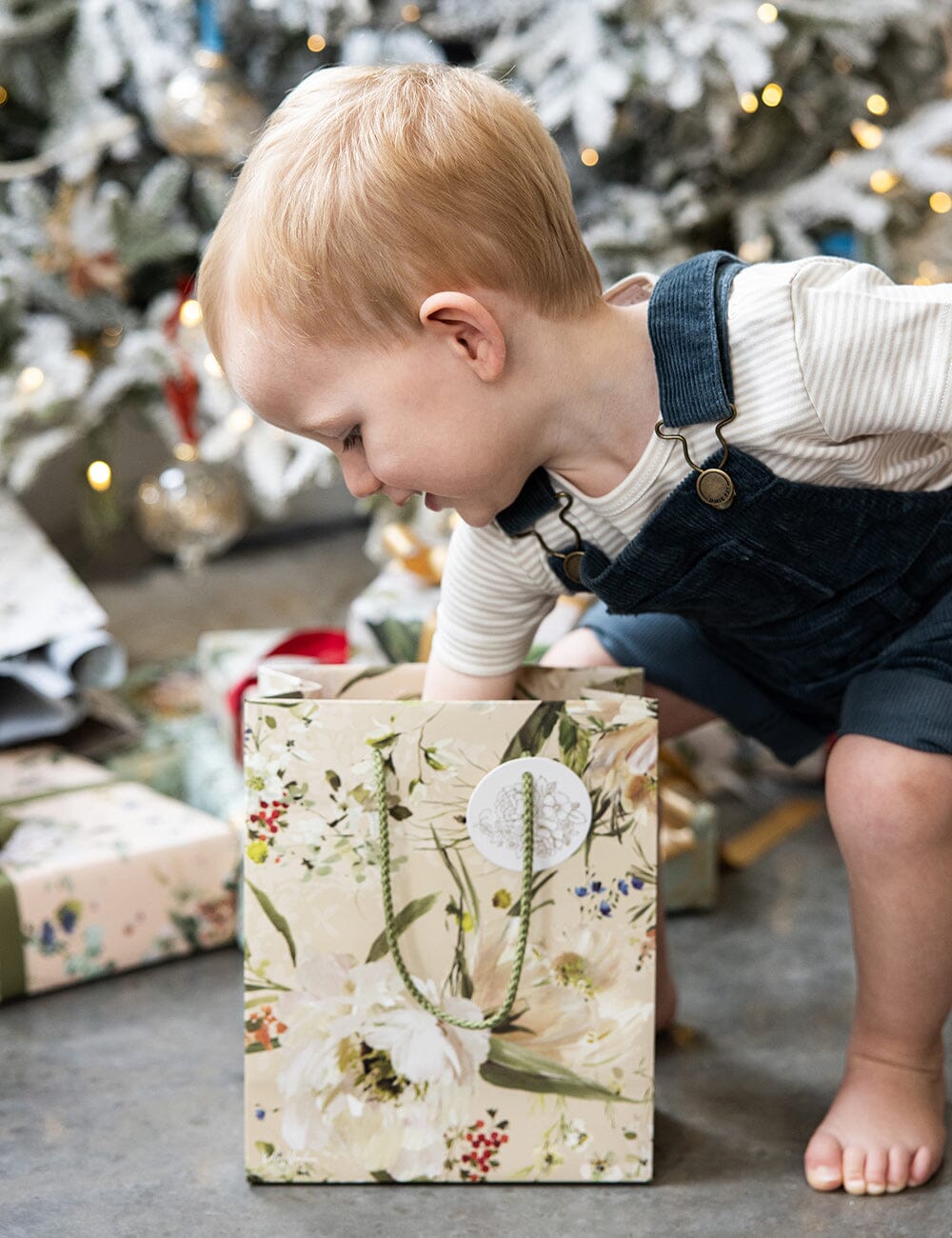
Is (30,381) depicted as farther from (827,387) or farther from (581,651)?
(827,387)

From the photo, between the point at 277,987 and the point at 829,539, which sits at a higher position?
the point at 829,539

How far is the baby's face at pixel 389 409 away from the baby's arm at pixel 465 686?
16 cm

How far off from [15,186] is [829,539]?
114cm

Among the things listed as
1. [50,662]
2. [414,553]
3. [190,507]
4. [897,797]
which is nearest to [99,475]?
[190,507]

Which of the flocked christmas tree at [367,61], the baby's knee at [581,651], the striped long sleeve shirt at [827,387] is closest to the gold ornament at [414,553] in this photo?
the flocked christmas tree at [367,61]

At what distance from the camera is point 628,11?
1561 mm

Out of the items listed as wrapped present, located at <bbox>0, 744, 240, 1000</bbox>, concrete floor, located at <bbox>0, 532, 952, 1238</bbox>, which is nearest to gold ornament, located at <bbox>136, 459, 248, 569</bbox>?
wrapped present, located at <bbox>0, 744, 240, 1000</bbox>

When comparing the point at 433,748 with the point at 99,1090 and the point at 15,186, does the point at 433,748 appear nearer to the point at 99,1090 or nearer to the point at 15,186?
the point at 99,1090

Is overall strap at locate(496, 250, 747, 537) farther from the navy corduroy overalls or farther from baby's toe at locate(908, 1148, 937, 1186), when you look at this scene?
baby's toe at locate(908, 1148, 937, 1186)

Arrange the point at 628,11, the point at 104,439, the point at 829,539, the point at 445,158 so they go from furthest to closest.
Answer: the point at 104,439 → the point at 628,11 → the point at 829,539 → the point at 445,158

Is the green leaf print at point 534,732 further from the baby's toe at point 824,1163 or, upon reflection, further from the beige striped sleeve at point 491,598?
the baby's toe at point 824,1163

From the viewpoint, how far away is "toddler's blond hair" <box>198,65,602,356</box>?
79cm

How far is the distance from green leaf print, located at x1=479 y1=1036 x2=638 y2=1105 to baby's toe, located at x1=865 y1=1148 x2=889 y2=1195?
16 cm

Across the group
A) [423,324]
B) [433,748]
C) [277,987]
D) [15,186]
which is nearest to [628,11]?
[15,186]
